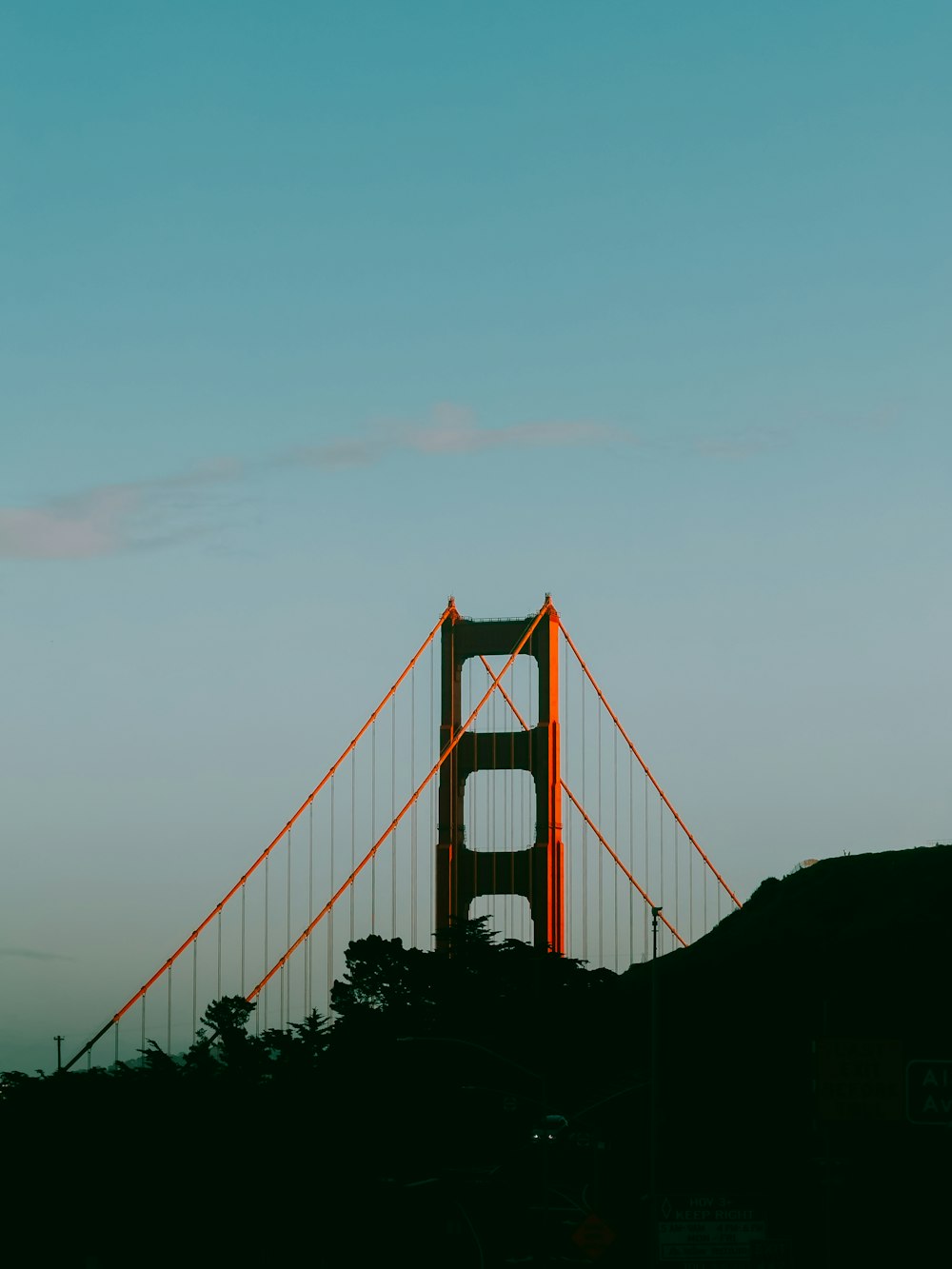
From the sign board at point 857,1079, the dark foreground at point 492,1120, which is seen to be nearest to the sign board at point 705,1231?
the sign board at point 857,1079

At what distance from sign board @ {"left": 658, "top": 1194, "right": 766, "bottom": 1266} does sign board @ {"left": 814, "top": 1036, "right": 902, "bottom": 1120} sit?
33.7 ft

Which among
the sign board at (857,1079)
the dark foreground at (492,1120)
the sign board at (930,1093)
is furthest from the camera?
the dark foreground at (492,1120)

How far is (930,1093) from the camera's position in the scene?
28.7 m

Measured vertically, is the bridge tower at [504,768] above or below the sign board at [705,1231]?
above

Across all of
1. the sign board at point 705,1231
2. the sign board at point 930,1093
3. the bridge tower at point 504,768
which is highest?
the bridge tower at point 504,768

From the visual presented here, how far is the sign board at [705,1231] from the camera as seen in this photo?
146 ft

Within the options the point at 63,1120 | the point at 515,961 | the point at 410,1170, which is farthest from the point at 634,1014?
the point at 63,1120

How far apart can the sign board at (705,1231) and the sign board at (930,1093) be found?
16487 mm

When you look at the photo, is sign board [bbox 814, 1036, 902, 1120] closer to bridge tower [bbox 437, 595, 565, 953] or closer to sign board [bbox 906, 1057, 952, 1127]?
sign board [bbox 906, 1057, 952, 1127]

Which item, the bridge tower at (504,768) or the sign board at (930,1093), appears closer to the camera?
the sign board at (930,1093)

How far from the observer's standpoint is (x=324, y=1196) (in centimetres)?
7175

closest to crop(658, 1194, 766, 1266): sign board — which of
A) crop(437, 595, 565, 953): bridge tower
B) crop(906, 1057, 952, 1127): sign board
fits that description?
crop(906, 1057, 952, 1127): sign board

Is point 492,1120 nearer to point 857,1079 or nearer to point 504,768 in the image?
point 504,768

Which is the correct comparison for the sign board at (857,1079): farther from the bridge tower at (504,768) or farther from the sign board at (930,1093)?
the bridge tower at (504,768)
